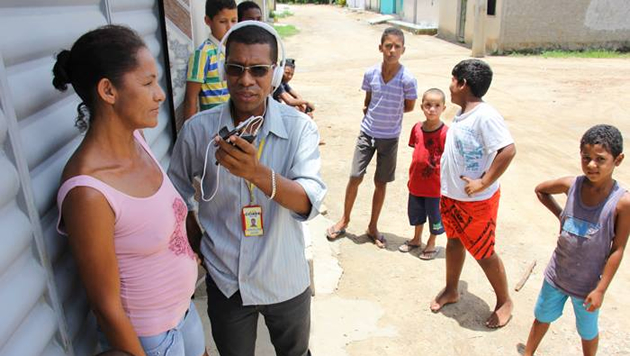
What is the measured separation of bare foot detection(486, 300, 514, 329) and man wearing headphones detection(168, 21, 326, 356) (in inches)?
77.5

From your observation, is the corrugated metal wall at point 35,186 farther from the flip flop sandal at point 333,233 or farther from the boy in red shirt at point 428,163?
the flip flop sandal at point 333,233

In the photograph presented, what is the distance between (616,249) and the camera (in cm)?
267

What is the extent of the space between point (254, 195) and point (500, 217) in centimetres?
405

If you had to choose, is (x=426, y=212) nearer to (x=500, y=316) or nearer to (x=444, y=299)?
(x=444, y=299)

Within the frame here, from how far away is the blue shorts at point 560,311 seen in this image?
284 cm

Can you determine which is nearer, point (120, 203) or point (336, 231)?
point (120, 203)

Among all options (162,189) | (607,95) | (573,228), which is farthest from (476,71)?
(607,95)

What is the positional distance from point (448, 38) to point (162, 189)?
20620mm

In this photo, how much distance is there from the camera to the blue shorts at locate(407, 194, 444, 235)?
4.42 metres

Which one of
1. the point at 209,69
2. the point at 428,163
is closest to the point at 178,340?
the point at 209,69

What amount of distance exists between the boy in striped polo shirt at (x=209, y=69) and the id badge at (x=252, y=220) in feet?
5.41

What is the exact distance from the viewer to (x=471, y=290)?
4062 mm

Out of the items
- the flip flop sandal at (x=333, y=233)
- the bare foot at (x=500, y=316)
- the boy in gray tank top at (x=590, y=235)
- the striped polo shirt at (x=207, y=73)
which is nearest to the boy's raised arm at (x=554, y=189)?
the boy in gray tank top at (x=590, y=235)

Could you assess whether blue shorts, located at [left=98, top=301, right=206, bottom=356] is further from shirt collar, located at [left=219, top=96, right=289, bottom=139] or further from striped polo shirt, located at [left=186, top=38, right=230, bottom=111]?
striped polo shirt, located at [left=186, top=38, right=230, bottom=111]
